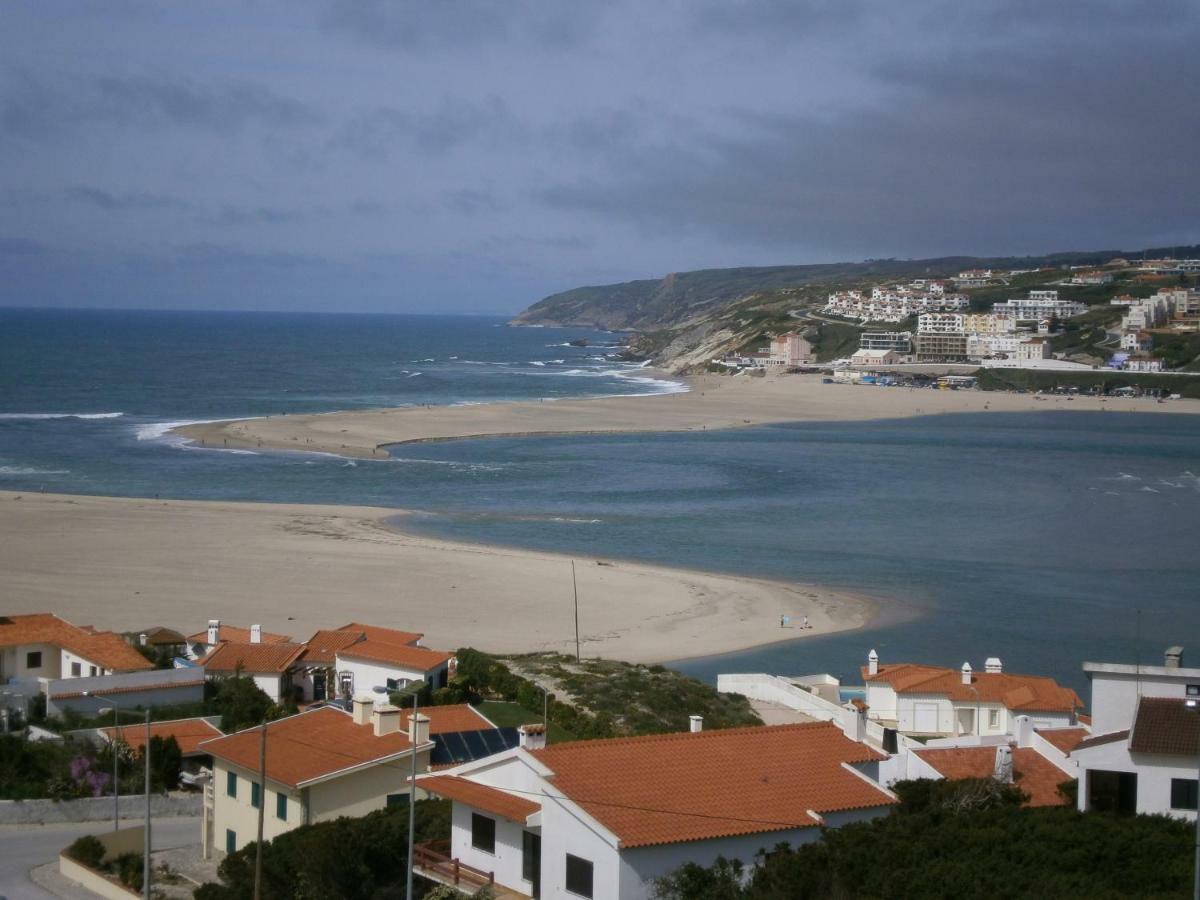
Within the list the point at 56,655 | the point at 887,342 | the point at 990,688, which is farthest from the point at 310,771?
the point at 887,342

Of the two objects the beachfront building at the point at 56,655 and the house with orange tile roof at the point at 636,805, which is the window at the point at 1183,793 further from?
the beachfront building at the point at 56,655

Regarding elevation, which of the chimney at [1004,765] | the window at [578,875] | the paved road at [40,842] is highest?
the window at [578,875]

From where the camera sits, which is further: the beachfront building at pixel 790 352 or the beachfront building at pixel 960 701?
the beachfront building at pixel 790 352

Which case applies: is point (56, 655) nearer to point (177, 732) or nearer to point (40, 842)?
point (177, 732)

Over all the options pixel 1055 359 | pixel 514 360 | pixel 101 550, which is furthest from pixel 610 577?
pixel 514 360

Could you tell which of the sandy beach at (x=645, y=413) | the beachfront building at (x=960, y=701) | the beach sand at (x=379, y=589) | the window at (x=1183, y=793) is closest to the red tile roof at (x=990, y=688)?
the beachfront building at (x=960, y=701)

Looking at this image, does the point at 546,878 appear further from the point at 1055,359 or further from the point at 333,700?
the point at 1055,359

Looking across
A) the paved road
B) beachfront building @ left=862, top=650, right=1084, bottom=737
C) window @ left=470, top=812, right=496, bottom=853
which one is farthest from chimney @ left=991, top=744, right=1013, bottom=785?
the paved road
